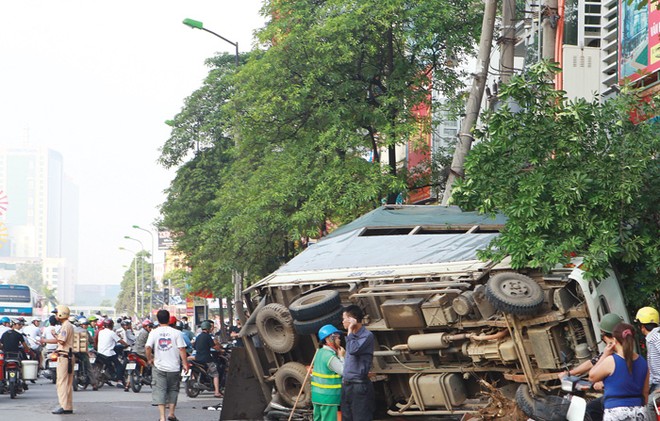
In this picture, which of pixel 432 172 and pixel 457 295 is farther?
pixel 432 172

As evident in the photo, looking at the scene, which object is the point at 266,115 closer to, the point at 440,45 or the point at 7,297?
the point at 440,45

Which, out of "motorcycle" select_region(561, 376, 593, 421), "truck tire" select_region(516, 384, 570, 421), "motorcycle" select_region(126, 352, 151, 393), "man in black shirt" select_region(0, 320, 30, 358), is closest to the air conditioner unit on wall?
"motorcycle" select_region(126, 352, 151, 393)

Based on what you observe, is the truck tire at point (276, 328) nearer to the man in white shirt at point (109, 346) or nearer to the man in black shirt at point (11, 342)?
the man in black shirt at point (11, 342)

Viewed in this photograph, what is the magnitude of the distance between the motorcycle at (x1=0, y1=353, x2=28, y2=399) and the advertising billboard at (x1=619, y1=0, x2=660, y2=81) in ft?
40.9

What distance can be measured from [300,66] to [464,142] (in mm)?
6563

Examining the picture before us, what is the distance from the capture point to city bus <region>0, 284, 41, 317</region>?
4838 centimetres

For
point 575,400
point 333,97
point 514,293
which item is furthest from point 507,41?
point 575,400

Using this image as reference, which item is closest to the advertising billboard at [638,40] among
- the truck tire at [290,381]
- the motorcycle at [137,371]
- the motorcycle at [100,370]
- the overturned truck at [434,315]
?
the overturned truck at [434,315]

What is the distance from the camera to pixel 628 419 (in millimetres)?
8539

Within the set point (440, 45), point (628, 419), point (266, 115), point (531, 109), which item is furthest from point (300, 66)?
point (628, 419)

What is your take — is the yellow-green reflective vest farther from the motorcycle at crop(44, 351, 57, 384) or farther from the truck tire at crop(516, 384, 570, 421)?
the motorcycle at crop(44, 351, 57, 384)

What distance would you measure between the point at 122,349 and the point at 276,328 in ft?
42.0

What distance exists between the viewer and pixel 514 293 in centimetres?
1223

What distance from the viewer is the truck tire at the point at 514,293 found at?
12.0 meters
